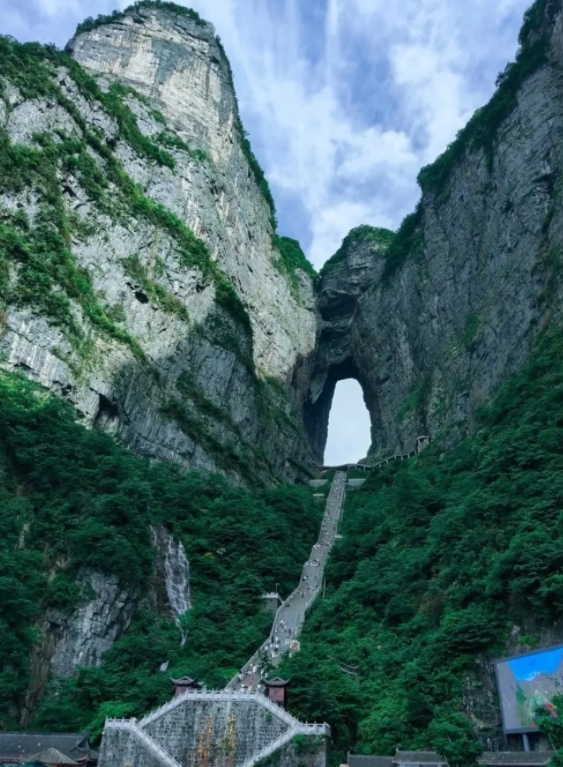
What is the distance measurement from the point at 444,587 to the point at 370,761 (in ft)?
27.1

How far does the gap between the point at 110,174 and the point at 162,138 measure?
35.2 feet

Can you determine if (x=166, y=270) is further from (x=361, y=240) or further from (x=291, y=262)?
(x=361, y=240)

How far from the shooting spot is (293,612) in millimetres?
31141

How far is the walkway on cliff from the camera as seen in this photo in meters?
25.3

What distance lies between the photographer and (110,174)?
49.2 metres

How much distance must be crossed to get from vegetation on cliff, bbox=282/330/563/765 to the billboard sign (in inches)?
50.1

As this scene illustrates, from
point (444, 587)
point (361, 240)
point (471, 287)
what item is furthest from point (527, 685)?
point (361, 240)

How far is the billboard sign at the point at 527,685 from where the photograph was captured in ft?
60.0

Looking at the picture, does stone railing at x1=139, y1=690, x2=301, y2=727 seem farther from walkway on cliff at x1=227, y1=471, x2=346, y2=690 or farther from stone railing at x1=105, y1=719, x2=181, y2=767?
walkway on cliff at x1=227, y1=471, x2=346, y2=690

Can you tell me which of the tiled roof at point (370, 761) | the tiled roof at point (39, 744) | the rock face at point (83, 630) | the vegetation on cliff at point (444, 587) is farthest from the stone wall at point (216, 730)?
the rock face at point (83, 630)

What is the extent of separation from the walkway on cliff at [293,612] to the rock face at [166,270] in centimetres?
872

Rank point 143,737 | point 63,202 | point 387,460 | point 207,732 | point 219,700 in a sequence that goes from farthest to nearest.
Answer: point 387,460
point 63,202
point 219,700
point 207,732
point 143,737

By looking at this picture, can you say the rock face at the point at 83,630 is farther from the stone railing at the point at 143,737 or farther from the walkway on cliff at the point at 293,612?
the walkway on cliff at the point at 293,612

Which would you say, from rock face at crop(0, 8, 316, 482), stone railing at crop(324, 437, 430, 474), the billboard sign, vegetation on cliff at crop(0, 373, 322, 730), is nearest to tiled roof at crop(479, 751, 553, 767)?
the billboard sign
